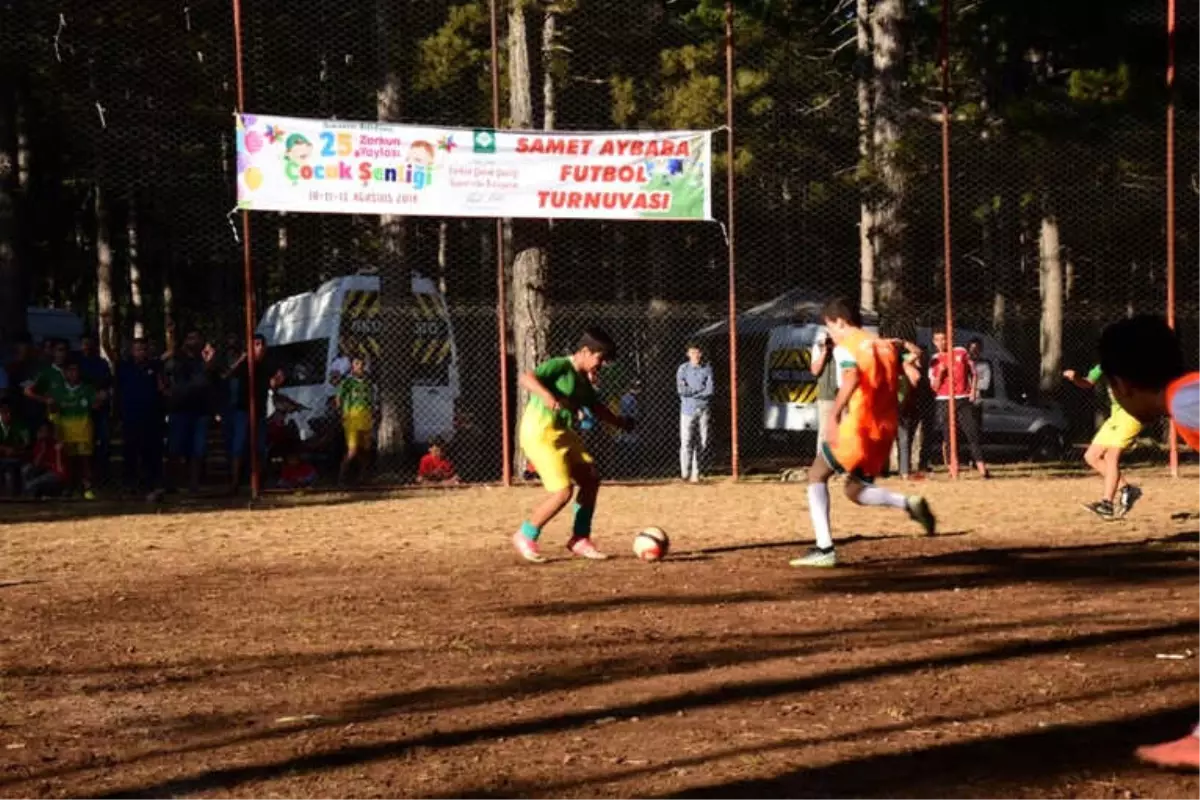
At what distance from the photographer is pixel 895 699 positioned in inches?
303

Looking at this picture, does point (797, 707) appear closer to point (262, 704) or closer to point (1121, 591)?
point (262, 704)

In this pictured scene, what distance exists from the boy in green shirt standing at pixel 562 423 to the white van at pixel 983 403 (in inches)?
702

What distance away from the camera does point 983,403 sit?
31.5m

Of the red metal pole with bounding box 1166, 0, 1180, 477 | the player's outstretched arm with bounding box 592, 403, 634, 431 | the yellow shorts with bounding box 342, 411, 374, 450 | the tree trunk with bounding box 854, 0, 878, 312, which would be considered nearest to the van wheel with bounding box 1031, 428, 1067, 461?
the tree trunk with bounding box 854, 0, 878, 312

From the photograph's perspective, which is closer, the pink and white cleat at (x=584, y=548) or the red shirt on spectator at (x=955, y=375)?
the pink and white cleat at (x=584, y=548)

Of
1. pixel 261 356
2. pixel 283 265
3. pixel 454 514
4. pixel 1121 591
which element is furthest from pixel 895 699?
pixel 283 265

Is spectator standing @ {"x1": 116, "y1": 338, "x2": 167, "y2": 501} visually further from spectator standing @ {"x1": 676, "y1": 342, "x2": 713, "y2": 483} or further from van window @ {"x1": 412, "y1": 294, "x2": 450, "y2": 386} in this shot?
spectator standing @ {"x1": 676, "y1": 342, "x2": 713, "y2": 483}

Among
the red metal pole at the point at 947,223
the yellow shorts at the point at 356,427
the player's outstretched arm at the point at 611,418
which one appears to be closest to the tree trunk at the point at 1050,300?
the red metal pole at the point at 947,223

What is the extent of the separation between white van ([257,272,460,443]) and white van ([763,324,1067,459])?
6.16 m

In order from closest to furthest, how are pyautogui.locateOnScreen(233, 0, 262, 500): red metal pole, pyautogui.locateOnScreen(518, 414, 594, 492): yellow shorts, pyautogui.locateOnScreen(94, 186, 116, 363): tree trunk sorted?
1. pyautogui.locateOnScreen(518, 414, 594, 492): yellow shorts
2. pyautogui.locateOnScreen(233, 0, 262, 500): red metal pole
3. pyautogui.locateOnScreen(94, 186, 116, 363): tree trunk

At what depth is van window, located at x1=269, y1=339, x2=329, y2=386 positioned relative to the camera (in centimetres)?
2822

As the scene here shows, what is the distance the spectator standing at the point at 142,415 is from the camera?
69.6 ft

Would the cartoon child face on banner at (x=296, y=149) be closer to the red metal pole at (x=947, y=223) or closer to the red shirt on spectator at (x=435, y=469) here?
the red shirt on spectator at (x=435, y=469)

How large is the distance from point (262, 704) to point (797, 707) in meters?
2.10
